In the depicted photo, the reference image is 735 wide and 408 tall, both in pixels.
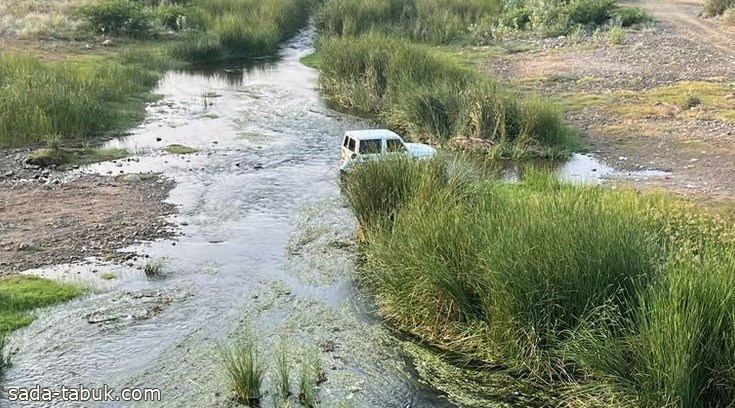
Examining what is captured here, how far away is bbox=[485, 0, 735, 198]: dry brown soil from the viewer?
1969 centimetres

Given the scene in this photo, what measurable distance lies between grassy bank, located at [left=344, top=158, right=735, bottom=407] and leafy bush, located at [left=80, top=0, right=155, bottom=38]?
32379 millimetres

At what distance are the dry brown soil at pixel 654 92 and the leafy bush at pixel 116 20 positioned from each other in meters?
19.7

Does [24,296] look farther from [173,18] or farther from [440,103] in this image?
[173,18]

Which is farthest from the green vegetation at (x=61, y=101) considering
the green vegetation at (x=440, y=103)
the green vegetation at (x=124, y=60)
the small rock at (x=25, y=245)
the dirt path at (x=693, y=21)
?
the dirt path at (x=693, y=21)

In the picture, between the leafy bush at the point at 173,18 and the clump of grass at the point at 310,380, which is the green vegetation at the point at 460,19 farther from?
the clump of grass at the point at 310,380

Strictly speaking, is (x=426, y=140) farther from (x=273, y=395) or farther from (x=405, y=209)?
(x=273, y=395)

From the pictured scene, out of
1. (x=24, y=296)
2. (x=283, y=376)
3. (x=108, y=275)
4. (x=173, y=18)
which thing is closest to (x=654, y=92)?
(x=108, y=275)

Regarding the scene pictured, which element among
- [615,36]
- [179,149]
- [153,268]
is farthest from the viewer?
[615,36]

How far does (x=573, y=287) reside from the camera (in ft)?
30.7

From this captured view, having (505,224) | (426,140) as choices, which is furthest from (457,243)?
(426,140)

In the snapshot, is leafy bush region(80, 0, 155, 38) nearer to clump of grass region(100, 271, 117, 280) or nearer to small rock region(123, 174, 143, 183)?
small rock region(123, 174, 143, 183)

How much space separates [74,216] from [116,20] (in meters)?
28.0

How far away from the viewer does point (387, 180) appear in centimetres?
1361

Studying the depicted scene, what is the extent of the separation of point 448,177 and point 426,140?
9.47 meters
